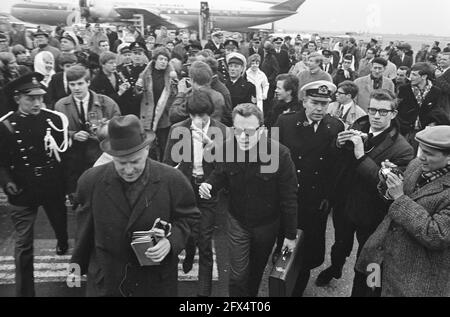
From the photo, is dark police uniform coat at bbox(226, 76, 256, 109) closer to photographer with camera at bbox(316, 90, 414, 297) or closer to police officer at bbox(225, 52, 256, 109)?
police officer at bbox(225, 52, 256, 109)

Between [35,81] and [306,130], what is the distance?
7.73 feet

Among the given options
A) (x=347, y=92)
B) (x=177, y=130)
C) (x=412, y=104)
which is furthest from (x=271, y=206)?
(x=412, y=104)

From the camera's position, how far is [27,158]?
11.1ft

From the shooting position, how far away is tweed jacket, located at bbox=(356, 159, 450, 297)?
210 centimetres

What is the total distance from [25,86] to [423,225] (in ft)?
10.2

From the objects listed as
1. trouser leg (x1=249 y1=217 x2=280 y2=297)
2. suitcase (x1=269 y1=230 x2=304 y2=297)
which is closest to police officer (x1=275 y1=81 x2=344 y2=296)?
suitcase (x1=269 y1=230 x2=304 y2=297)

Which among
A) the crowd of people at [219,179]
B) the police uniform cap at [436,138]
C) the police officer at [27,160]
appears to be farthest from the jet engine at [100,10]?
the police uniform cap at [436,138]

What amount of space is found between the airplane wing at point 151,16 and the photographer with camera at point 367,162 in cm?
3073

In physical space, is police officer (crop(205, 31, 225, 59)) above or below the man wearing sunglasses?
above

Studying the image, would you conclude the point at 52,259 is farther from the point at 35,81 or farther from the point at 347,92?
the point at 347,92

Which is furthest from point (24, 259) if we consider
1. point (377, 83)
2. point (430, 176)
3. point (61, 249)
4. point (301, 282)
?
point (377, 83)

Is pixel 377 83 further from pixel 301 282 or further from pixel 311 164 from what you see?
pixel 301 282

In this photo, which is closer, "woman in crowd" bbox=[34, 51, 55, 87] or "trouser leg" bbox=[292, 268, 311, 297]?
"trouser leg" bbox=[292, 268, 311, 297]

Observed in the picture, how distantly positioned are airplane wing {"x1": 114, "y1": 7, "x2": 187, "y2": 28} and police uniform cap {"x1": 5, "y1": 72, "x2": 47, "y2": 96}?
2993cm
